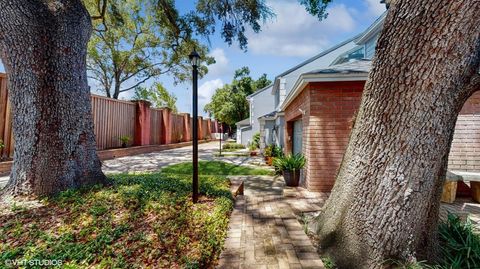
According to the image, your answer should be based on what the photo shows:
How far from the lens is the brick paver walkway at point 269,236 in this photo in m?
2.45

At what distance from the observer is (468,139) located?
5465mm

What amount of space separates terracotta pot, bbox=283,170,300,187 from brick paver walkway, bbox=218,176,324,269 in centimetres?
112

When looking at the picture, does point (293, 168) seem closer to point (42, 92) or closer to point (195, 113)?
point (195, 113)

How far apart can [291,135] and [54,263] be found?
27.3ft

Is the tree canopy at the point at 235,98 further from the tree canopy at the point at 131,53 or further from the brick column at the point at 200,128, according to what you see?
the tree canopy at the point at 131,53

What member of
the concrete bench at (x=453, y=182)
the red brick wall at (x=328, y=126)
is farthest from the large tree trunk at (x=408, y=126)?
the concrete bench at (x=453, y=182)

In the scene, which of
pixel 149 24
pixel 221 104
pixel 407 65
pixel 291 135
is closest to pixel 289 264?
pixel 407 65

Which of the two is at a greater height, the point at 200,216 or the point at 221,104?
the point at 221,104

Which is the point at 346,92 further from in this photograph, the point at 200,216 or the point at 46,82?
the point at 46,82

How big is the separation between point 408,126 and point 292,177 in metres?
4.19

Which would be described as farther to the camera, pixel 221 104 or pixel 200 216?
pixel 221 104

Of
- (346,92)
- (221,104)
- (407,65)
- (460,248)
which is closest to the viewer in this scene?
(407,65)

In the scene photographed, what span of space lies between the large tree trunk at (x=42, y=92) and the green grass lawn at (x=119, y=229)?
47 centimetres

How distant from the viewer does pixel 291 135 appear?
960 cm
